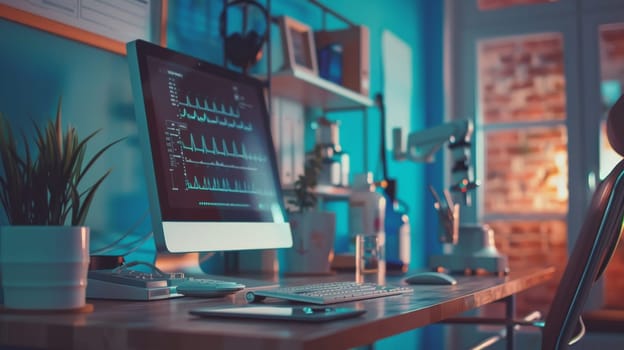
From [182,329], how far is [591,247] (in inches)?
27.9

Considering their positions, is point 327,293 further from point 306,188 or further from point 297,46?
point 297,46

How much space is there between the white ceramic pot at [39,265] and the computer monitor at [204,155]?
1.08ft

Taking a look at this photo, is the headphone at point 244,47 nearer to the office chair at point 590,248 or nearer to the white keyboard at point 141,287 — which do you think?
the white keyboard at point 141,287

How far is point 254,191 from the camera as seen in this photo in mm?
1656

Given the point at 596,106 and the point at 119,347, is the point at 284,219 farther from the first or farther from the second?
the point at 596,106

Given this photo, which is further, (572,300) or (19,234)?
(572,300)

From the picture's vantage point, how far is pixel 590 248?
1.19m

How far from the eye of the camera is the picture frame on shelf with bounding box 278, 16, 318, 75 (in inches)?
83.0

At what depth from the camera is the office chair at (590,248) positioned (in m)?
1.18

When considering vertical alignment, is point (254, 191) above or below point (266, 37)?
below

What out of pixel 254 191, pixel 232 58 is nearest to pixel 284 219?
pixel 254 191

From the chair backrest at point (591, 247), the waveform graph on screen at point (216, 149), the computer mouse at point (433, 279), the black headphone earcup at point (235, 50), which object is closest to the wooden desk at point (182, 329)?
the chair backrest at point (591, 247)

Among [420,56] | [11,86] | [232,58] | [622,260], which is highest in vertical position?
[420,56]

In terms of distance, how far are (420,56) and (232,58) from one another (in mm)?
2068
